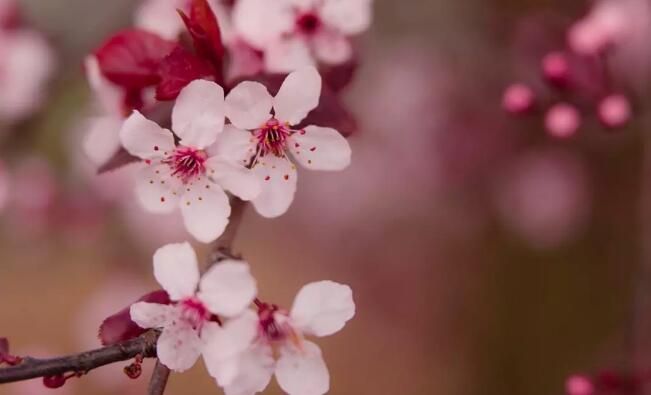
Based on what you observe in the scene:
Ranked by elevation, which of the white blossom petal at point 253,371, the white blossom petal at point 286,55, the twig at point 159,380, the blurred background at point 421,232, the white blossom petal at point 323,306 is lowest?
the blurred background at point 421,232

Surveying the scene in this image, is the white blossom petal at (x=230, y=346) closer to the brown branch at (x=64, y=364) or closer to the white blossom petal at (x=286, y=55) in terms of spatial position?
the brown branch at (x=64, y=364)

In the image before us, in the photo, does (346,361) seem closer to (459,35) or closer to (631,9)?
(459,35)

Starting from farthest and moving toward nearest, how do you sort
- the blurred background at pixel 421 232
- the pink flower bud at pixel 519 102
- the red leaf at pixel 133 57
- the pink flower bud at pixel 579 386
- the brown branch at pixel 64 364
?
the blurred background at pixel 421 232 → the pink flower bud at pixel 519 102 → the pink flower bud at pixel 579 386 → the red leaf at pixel 133 57 → the brown branch at pixel 64 364

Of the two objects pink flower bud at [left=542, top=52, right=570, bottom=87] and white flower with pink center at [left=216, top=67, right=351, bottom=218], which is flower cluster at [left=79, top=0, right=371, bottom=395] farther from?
pink flower bud at [left=542, top=52, right=570, bottom=87]

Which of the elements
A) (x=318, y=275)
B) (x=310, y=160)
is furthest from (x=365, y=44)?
(x=310, y=160)

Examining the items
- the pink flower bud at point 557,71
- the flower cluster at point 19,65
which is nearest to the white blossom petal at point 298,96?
the pink flower bud at point 557,71

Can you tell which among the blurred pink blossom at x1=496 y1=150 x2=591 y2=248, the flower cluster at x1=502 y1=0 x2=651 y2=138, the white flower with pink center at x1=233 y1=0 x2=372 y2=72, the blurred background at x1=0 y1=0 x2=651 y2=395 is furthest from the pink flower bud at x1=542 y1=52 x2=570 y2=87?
the blurred pink blossom at x1=496 y1=150 x2=591 y2=248
